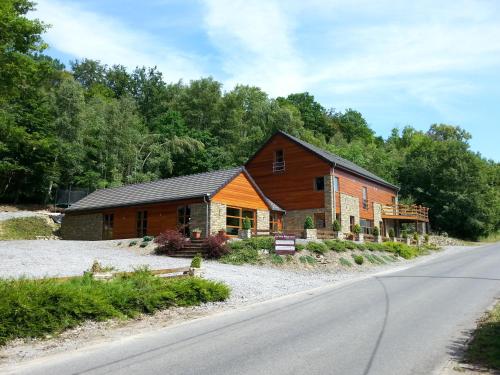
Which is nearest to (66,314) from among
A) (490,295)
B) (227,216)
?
(490,295)

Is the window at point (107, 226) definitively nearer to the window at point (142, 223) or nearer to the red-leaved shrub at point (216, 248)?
the window at point (142, 223)

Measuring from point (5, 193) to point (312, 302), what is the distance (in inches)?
1704

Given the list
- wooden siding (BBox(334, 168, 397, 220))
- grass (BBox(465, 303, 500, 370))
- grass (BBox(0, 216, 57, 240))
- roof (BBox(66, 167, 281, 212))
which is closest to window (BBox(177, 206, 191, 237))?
roof (BBox(66, 167, 281, 212))

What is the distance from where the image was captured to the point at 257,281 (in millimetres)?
17500

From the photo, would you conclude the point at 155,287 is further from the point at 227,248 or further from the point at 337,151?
the point at 337,151

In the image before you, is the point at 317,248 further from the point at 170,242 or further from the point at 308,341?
the point at 308,341

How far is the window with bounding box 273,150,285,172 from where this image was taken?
39.0 metres

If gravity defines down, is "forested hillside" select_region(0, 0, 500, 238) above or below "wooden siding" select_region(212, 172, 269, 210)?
above

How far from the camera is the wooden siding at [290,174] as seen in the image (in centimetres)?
3666

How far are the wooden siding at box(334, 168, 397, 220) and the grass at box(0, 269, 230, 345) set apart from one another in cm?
Result: 2466

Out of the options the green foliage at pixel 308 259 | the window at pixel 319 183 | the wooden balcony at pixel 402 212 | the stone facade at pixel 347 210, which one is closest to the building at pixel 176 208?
the window at pixel 319 183

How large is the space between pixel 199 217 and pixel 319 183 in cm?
1238

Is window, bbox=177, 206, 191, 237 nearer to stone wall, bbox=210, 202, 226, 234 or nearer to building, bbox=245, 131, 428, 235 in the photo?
stone wall, bbox=210, 202, 226, 234

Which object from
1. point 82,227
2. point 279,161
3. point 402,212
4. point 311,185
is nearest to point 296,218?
point 311,185
